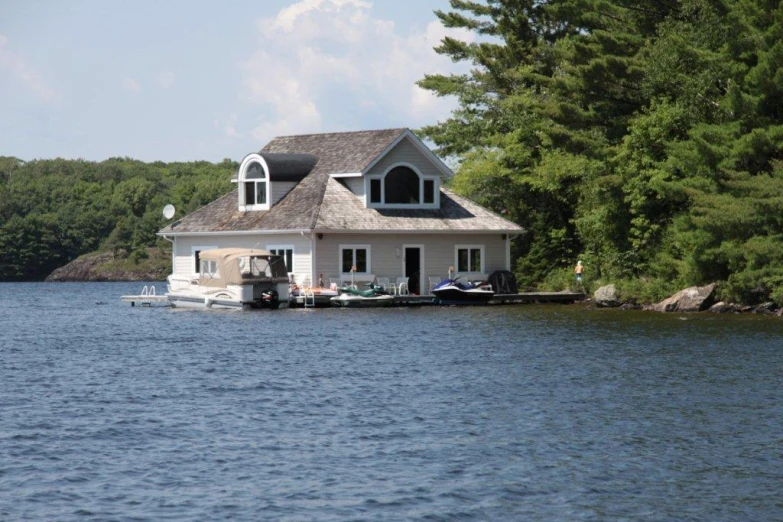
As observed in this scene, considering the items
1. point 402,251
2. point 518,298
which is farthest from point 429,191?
point 518,298

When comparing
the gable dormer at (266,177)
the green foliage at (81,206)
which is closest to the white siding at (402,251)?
the gable dormer at (266,177)

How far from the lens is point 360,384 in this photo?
27.1m

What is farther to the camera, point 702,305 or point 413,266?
point 413,266

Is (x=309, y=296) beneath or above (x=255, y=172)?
beneath

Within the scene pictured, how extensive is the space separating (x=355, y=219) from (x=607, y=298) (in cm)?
Answer: 1066

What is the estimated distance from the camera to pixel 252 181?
54.2m

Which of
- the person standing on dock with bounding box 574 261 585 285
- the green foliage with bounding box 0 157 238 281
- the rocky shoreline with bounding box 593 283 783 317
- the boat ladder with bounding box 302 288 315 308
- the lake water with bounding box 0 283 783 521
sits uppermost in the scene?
the green foliage with bounding box 0 157 238 281

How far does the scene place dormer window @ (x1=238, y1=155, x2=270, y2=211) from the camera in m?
53.9

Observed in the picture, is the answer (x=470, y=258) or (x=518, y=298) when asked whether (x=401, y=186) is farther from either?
(x=518, y=298)

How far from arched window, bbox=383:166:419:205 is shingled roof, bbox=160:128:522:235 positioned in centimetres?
72

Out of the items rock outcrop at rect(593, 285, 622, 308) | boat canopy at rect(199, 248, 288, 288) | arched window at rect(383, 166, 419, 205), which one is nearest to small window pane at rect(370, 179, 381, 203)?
arched window at rect(383, 166, 419, 205)

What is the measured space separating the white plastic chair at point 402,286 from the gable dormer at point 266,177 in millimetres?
6389

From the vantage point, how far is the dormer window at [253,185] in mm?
53912

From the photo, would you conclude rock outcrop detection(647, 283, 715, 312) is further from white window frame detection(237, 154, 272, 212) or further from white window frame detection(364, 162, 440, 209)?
white window frame detection(237, 154, 272, 212)
